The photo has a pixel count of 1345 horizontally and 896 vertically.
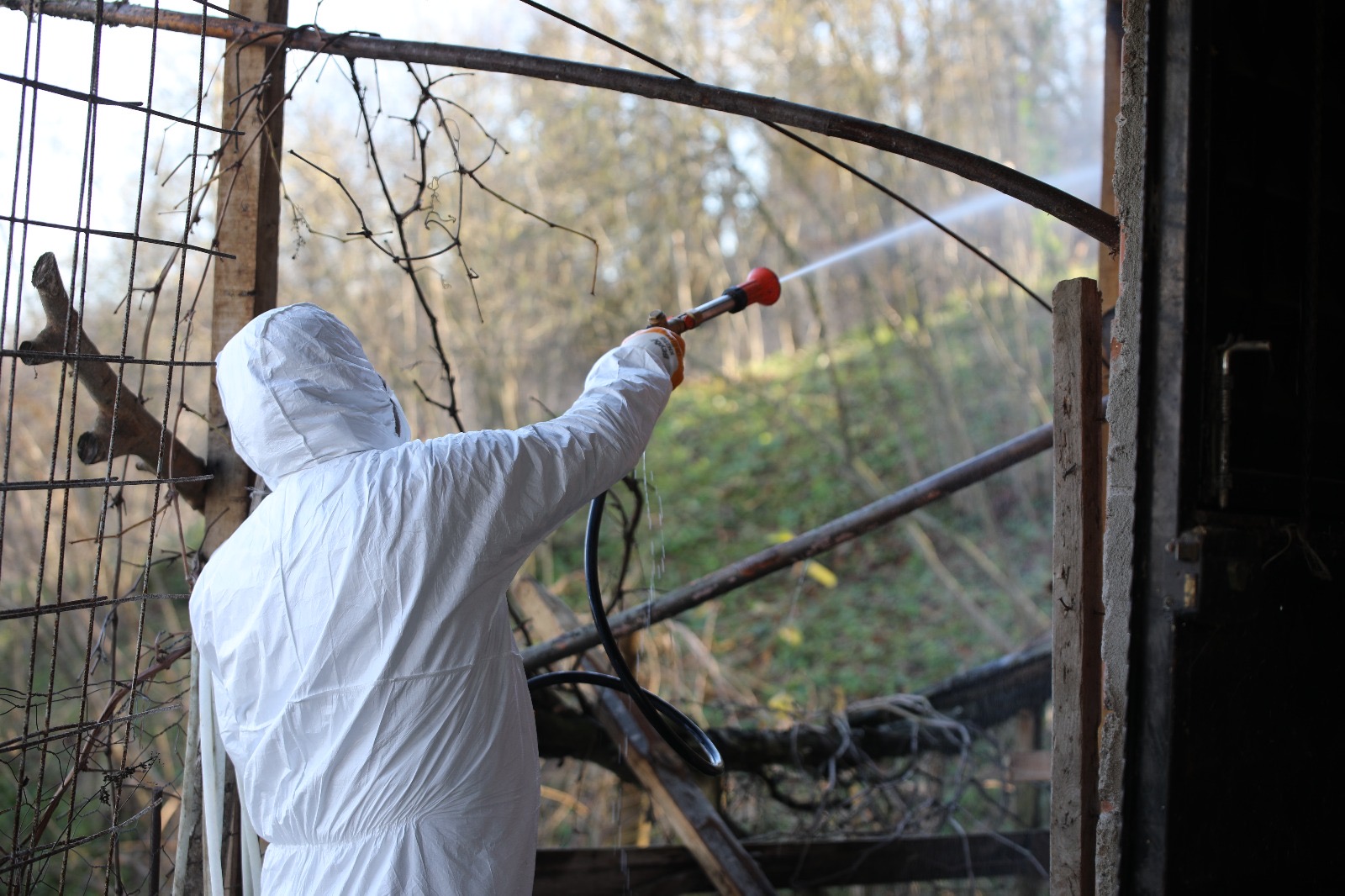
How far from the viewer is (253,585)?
1.70m

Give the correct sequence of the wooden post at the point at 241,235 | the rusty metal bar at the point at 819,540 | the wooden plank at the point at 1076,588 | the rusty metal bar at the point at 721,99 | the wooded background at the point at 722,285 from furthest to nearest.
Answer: the wooded background at the point at 722,285, the rusty metal bar at the point at 819,540, the wooden post at the point at 241,235, the rusty metal bar at the point at 721,99, the wooden plank at the point at 1076,588

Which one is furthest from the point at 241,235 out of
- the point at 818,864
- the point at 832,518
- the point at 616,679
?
the point at 832,518

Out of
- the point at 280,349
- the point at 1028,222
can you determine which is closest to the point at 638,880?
the point at 280,349

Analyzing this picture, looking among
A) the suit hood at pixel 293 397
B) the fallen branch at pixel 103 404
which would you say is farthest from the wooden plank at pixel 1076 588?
the fallen branch at pixel 103 404

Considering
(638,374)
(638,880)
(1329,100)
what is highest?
(1329,100)

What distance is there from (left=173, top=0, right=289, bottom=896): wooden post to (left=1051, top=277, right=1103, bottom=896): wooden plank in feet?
5.92

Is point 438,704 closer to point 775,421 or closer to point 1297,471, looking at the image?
point 1297,471

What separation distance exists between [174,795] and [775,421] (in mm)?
10754

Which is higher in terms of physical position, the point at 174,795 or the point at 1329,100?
the point at 1329,100

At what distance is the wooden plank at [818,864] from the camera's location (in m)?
3.16

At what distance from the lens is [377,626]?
5.26 feet

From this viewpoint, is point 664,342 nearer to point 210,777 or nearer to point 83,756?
point 210,777

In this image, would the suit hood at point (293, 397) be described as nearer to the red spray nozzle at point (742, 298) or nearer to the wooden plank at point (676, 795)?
the red spray nozzle at point (742, 298)

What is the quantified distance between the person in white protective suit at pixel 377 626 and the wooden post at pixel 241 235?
0.64 metres
